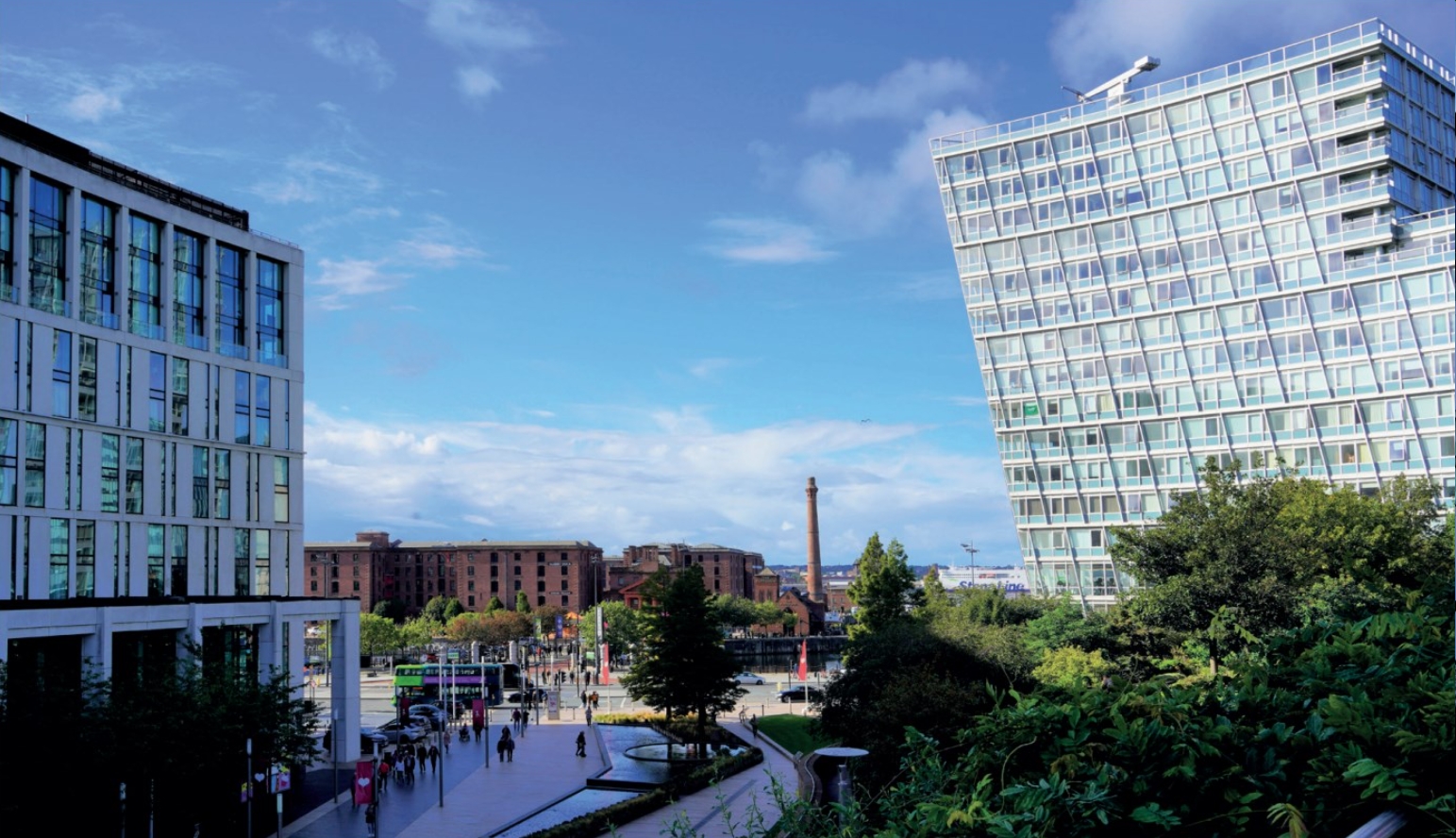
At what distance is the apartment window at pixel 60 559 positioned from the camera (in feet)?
155

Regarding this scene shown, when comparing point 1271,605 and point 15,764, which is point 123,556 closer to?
point 15,764

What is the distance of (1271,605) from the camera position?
41.8 metres

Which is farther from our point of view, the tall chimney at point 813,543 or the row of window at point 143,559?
the tall chimney at point 813,543

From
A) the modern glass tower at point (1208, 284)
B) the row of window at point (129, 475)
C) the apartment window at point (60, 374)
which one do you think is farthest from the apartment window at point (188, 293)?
the modern glass tower at point (1208, 284)

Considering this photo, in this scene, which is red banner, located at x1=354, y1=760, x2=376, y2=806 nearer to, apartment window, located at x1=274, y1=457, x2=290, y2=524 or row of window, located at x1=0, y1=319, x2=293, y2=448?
row of window, located at x1=0, y1=319, x2=293, y2=448

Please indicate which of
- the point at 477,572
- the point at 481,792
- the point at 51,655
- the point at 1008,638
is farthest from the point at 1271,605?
the point at 477,572

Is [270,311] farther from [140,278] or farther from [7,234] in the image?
[7,234]

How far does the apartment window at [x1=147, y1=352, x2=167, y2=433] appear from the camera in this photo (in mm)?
52094

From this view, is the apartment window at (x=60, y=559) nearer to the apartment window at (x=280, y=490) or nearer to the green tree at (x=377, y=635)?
the apartment window at (x=280, y=490)

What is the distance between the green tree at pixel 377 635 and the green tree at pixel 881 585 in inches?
1987

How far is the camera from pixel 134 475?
51406mm

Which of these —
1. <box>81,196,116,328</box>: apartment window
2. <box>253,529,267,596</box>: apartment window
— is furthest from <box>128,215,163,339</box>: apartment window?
<box>253,529,267,596</box>: apartment window

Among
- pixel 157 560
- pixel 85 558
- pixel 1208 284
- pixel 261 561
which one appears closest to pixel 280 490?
pixel 261 561

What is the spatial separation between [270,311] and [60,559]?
53.7ft
